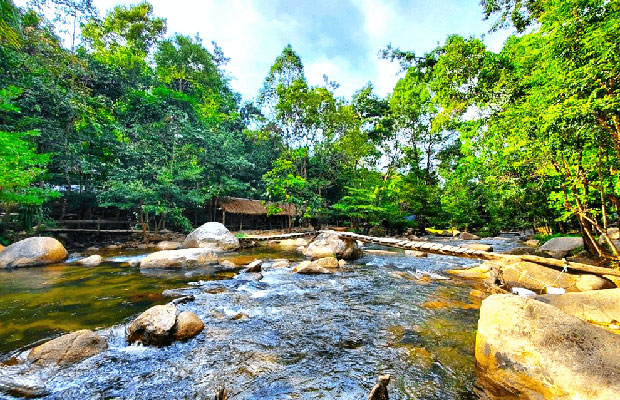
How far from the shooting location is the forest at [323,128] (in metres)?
5.76

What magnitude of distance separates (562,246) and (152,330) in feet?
48.8

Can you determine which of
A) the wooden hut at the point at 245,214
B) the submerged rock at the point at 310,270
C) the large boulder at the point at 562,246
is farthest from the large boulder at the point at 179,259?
the large boulder at the point at 562,246

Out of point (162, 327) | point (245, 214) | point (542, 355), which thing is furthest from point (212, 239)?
point (542, 355)

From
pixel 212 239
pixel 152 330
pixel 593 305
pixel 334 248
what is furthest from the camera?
pixel 212 239

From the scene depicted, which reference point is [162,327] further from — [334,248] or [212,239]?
[212,239]

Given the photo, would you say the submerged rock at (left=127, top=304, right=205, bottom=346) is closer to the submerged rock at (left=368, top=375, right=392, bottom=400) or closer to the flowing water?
the flowing water

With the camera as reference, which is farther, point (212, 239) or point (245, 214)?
point (245, 214)

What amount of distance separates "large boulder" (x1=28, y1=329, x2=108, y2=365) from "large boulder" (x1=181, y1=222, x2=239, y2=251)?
33.8ft

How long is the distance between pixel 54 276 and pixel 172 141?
12422mm

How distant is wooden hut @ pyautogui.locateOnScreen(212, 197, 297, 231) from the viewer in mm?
23500

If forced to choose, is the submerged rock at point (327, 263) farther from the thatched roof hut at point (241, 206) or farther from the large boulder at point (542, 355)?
the thatched roof hut at point (241, 206)

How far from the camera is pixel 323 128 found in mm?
22328

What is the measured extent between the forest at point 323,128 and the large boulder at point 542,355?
4028mm

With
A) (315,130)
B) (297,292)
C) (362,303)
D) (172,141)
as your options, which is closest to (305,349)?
(362,303)
